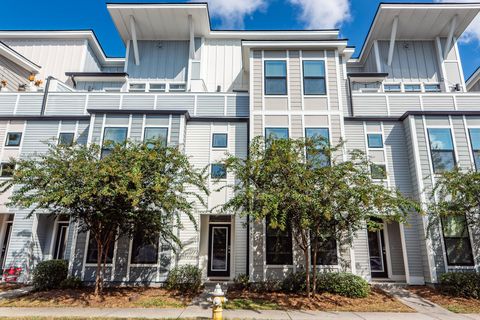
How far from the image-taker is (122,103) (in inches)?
558

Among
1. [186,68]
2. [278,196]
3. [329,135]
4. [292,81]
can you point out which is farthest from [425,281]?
[186,68]

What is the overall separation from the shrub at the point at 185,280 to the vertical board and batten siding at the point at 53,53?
14.2 metres

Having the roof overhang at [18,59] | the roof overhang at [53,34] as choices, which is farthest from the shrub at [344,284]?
the roof overhang at [18,59]

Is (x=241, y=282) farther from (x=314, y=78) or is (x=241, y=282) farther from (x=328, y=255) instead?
(x=314, y=78)

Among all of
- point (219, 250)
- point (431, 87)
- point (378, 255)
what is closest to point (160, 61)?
point (219, 250)

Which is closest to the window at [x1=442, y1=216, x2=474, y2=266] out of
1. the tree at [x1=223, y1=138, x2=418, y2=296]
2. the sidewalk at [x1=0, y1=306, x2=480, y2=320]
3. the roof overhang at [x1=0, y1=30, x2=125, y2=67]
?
the sidewalk at [x1=0, y1=306, x2=480, y2=320]

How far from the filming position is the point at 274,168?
8.82 meters

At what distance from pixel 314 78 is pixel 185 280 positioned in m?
10.3

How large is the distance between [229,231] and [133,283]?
4.61 meters

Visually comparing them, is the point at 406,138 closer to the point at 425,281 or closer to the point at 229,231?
the point at 425,281

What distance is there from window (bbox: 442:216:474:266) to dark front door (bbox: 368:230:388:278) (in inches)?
96.9

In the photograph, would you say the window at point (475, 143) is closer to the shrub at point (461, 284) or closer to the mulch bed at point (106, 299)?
the shrub at point (461, 284)

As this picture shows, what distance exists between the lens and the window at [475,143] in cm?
1188

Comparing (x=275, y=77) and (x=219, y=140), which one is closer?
(x=219, y=140)
